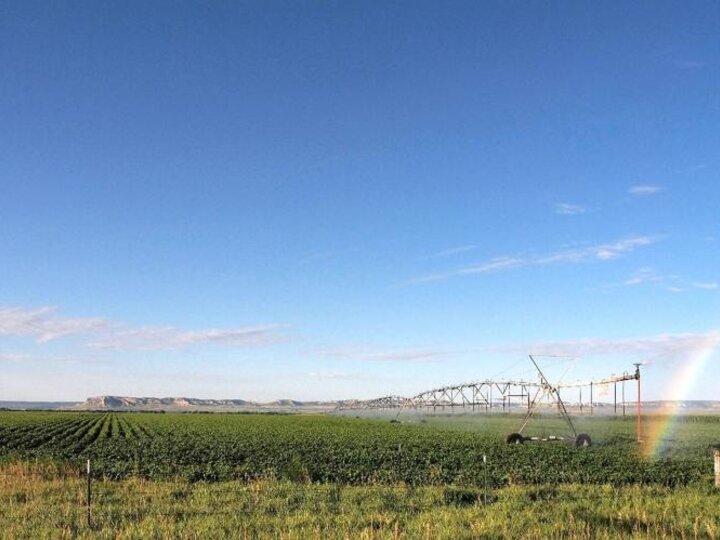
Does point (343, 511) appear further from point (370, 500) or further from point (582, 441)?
point (582, 441)

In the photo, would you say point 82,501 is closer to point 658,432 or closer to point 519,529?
point 519,529

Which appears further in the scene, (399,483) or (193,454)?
(193,454)

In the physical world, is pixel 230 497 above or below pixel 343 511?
below

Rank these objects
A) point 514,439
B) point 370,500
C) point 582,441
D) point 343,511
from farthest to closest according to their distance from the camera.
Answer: point 514,439, point 582,441, point 370,500, point 343,511

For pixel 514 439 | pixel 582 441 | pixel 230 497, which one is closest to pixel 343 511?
pixel 230 497

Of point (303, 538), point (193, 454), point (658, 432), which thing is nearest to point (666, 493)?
point (303, 538)

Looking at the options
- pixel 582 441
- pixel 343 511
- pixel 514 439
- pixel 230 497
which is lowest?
pixel 514 439

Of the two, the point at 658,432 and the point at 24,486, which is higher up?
the point at 24,486

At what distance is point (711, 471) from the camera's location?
2702 cm

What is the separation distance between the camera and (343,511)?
16344mm

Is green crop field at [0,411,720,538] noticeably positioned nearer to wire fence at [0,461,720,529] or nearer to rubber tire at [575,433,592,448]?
wire fence at [0,461,720,529]

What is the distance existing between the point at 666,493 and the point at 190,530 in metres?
14.4

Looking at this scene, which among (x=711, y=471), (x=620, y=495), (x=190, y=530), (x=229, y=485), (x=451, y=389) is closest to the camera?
(x=190, y=530)

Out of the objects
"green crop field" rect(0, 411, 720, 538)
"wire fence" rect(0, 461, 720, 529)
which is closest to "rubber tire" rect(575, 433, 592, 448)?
"green crop field" rect(0, 411, 720, 538)
